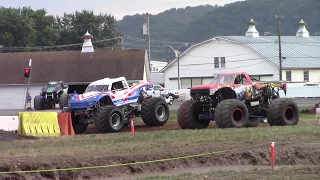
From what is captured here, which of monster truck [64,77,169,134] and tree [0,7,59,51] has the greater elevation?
tree [0,7,59,51]

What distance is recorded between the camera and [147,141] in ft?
72.4

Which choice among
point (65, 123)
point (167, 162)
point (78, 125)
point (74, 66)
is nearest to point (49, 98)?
point (74, 66)

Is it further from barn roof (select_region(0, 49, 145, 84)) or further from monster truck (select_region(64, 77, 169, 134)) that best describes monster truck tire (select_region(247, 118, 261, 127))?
barn roof (select_region(0, 49, 145, 84))

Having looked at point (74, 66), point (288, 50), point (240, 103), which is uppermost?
point (288, 50)

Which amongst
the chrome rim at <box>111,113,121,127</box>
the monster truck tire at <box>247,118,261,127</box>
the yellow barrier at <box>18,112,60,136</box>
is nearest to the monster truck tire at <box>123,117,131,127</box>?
the chrome rim at <box>111,113,121,127</box>

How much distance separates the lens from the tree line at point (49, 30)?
101062mm

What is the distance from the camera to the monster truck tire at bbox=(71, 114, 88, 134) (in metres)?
29.0

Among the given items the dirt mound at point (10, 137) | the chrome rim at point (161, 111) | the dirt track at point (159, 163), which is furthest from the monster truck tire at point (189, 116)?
the dirt track at point (159, 163)

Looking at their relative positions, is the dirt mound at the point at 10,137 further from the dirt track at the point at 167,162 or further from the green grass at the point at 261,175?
the green grass at the point at 261,175

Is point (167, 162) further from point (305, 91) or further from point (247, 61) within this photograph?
point (247, 61)

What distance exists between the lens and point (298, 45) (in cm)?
9219

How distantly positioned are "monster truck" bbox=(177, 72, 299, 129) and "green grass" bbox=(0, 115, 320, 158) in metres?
2.00

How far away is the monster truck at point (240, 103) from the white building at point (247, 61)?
5415 centimetres

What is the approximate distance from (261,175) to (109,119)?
12546mm
